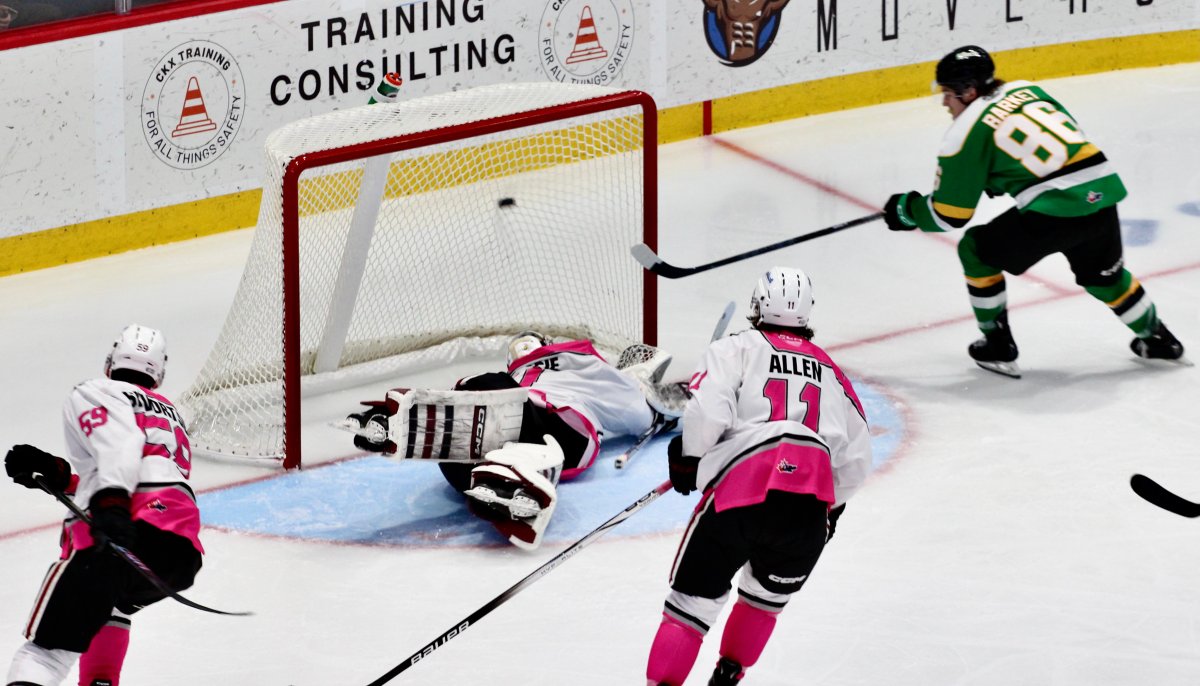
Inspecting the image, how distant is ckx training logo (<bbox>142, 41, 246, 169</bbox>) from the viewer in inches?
268

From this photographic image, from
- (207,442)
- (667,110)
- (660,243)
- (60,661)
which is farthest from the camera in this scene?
(667,110)

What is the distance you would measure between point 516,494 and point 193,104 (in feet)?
8.20

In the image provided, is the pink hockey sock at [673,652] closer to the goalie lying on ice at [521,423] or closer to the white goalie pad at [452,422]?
the goalie lying on ice at [521,423]

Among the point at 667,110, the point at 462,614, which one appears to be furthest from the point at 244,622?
the point at 667,110

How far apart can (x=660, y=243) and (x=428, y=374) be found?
129 cm

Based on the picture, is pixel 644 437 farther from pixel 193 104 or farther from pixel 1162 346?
pixel 193 104

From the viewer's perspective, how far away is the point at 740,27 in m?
8.01

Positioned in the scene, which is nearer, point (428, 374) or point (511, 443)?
point (511, 443)

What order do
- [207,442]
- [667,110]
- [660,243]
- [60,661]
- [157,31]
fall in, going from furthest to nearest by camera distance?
[667,110] < [660,243] < [157,31] < [207,442] < [60,661]

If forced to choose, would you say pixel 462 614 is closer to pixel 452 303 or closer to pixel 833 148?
pixel 452 303

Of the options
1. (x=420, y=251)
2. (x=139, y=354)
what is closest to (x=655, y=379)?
(x=420, y=251)

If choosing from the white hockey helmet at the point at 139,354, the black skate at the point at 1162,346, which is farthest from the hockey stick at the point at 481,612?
the black skate at the point at 1162,346

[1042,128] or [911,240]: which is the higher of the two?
[1042,128]

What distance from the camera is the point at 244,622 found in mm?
4719
